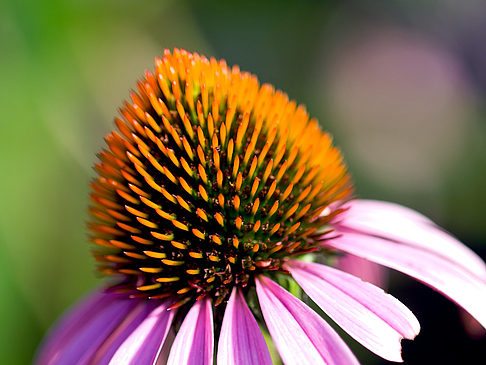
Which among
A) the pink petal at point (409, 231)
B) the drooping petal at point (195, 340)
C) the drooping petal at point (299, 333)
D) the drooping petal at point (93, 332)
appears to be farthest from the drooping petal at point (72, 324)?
the pink petal at point (409, 231)

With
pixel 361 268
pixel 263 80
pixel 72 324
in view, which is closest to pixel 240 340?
pixel 72 324

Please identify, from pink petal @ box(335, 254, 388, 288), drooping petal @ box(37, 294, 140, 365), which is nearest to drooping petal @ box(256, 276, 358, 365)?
drooping petal @ box(37, 294, 140, 365)

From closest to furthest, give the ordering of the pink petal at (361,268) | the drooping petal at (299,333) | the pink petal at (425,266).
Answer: the drooping petal at (299,333) < the pink petal at (425,266) < the pink petal at (361,268)

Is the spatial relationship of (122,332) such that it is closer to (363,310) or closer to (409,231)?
(363,310)

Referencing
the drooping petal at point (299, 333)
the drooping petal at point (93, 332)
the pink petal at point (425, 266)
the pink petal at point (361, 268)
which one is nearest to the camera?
the drooping petal at point (299, 333)

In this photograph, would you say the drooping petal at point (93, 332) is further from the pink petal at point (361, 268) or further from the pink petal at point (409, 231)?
the pink petal at point (361, 268)

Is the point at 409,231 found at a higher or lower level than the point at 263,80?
lower

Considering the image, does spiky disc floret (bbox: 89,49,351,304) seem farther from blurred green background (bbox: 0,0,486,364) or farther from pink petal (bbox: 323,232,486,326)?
blurred green background (bbox: 0,0,486,364)
